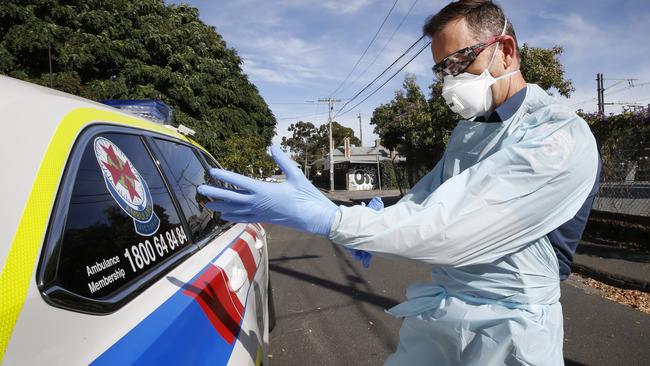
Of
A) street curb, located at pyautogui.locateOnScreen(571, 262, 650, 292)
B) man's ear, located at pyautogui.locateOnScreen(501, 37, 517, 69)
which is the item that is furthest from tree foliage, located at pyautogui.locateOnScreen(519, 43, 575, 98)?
man's ear, located at pyautogui.locateOnScreen(501, 37, 517, 69)

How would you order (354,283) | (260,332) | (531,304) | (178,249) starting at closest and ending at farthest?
(531,304)
(178,249)
(260,332)
(354,283)

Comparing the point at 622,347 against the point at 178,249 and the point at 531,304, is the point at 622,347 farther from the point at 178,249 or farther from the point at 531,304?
the point at 178,249

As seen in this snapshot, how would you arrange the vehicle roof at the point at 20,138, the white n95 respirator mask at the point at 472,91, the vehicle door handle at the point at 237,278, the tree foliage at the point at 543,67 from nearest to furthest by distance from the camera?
the vehicle roof at the point at 20,138, the white n95 respirator mask at the point at 472,91, the vehicle door handle at the point at 237,278, the tree foliage at the point at 543,67

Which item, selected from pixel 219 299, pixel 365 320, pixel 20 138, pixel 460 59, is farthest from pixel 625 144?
pixel 20 138

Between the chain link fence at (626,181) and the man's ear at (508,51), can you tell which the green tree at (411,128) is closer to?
the chain link fence at (626,181)

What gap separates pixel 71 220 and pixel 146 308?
1.03 feet

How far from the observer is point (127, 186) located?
137 centimetres

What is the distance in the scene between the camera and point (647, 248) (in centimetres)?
720

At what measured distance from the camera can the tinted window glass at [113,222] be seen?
1.04 meters

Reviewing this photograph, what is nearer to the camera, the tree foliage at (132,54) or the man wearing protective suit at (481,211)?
the man wearing protective suit at (481,211)

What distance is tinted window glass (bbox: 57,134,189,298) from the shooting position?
1.04m

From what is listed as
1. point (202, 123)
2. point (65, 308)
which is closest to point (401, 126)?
point (202, 123)

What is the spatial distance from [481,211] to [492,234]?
0.07m

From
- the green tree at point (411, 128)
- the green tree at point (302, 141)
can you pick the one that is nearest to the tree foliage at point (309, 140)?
the green tree at point (302, 141)
